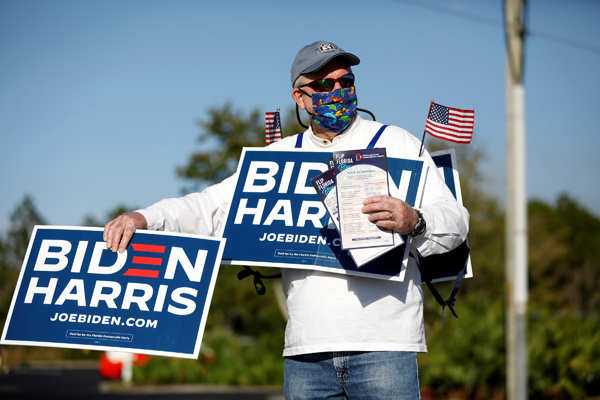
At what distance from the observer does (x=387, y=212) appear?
252 cm

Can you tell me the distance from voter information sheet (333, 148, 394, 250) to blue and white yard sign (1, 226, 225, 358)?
0.68 metres

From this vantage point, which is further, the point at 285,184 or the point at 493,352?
the point at 493,352

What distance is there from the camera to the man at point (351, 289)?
272 cm

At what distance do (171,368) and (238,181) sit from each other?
662 inches

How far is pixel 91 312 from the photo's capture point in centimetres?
304

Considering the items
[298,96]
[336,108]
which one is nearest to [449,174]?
[336,108]

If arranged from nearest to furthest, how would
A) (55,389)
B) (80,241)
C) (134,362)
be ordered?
(80,241)
(55,389)
(134,362)

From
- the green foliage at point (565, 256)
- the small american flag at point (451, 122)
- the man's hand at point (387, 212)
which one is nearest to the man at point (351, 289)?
the man's hand at point (387, 212)

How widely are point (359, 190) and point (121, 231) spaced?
1069mm

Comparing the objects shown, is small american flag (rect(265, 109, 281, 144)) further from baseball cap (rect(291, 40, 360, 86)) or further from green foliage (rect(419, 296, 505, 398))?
green foliage (rect(419, 296, 505, 398))

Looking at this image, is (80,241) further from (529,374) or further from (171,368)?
(171,368)

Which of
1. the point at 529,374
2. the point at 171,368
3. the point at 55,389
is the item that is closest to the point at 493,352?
the point at 529,374

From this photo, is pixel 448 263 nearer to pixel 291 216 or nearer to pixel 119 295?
pixel 291 216

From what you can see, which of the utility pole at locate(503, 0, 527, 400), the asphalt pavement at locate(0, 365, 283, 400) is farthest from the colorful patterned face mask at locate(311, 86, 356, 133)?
the asphalt pavement at locate(0, 365, 283, 400)
